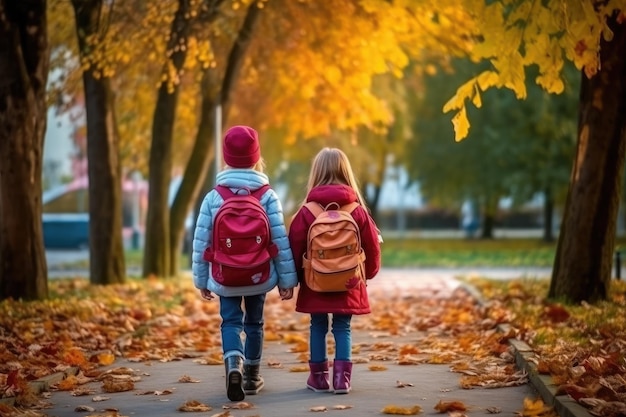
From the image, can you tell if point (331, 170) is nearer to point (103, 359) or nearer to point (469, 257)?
point (103, 359)

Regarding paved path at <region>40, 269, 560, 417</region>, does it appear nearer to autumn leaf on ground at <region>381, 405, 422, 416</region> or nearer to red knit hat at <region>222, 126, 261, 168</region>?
autumn leaf on ground at <region>381, 405, 422, 416</region>

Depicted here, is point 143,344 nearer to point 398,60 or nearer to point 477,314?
point 477,314

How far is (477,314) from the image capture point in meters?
15.4

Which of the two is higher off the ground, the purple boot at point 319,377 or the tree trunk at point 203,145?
the tree trunk at point 203,145

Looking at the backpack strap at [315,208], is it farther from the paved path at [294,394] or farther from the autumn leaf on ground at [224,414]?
the autumn leaf on ground at [224,414]

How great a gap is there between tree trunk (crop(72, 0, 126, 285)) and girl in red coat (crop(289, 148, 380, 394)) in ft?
32.0

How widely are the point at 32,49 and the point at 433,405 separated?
8272mm

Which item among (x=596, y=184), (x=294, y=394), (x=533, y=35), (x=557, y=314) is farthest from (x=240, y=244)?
(x=596, y=184)

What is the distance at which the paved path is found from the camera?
8.55m

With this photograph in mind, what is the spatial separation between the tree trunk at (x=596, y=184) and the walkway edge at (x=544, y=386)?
121 inches

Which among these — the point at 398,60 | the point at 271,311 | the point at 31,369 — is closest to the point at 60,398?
the point at 31,369

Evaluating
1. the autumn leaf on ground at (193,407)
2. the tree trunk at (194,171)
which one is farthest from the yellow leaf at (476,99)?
the tree trunk at (194,171)

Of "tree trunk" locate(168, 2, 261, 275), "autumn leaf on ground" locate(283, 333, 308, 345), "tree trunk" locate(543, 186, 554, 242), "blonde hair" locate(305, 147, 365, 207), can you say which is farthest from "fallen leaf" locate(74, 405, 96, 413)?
"tree trunk" locate(543, 186, 554, 242)

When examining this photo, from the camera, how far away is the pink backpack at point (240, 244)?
8898 mm
